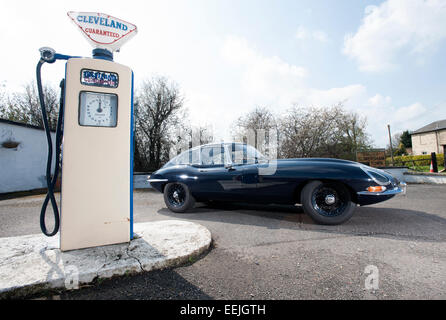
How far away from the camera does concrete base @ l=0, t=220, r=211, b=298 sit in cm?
165

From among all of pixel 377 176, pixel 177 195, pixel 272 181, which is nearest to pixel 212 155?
→ pixel 177 195

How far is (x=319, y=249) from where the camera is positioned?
7.70ft

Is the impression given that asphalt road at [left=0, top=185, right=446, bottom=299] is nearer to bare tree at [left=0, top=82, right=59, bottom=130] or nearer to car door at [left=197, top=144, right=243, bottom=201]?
car door at [left=197, top=144, right=243, bottom=201]

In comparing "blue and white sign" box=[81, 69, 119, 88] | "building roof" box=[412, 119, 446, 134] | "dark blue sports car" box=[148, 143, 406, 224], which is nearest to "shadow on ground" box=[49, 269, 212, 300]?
"blue and white sign" box=[81, 69, 119, 88]

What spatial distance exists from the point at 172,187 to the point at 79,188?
247 centimetres

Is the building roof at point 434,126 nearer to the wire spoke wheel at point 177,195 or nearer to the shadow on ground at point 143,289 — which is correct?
the wire spoke wheel at point 177,195

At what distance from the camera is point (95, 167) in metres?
2.36

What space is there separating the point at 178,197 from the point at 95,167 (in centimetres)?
238

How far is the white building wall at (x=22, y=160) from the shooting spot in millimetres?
10016

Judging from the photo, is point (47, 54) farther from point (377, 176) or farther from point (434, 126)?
point (434, 126)

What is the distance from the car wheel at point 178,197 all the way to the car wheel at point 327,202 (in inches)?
88.3

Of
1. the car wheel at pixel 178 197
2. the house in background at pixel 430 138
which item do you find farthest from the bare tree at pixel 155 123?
the house in background at pixel 430 138

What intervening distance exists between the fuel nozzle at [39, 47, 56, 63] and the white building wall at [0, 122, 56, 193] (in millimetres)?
11304
